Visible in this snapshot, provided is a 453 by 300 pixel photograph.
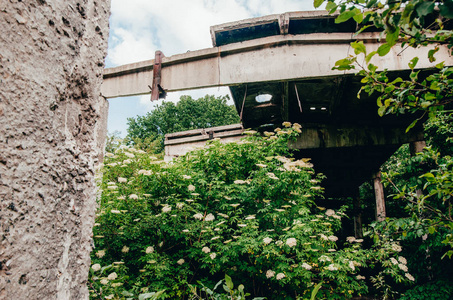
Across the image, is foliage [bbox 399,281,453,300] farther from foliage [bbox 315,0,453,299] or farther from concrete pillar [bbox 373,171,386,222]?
concrete pillar [bbox 373,171,386,222]

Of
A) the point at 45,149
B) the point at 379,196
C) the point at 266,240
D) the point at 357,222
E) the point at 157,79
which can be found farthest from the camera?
the point at 357,222

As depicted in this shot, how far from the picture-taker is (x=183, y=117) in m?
30.2

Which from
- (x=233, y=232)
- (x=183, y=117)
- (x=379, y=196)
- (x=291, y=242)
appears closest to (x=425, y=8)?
(x=291, y=242)

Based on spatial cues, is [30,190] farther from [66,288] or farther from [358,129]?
[358,129]

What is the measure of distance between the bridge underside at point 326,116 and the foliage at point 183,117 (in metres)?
22.0

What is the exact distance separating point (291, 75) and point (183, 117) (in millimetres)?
26611

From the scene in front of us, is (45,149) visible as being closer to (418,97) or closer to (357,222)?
(418,97)

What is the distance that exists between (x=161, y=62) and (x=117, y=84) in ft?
3.36

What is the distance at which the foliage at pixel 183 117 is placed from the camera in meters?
29.2

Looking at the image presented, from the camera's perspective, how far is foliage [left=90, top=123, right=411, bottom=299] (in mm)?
3865

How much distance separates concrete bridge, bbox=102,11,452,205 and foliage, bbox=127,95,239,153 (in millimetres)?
22278

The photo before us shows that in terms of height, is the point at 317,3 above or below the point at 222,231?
above

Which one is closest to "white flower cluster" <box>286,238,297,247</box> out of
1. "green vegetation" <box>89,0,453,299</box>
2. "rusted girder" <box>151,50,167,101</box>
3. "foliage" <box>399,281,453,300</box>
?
Answer: "green vegetation" <box>89,0,453,299</box>

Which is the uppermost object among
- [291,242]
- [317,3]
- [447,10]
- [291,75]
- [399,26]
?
[291,75]
